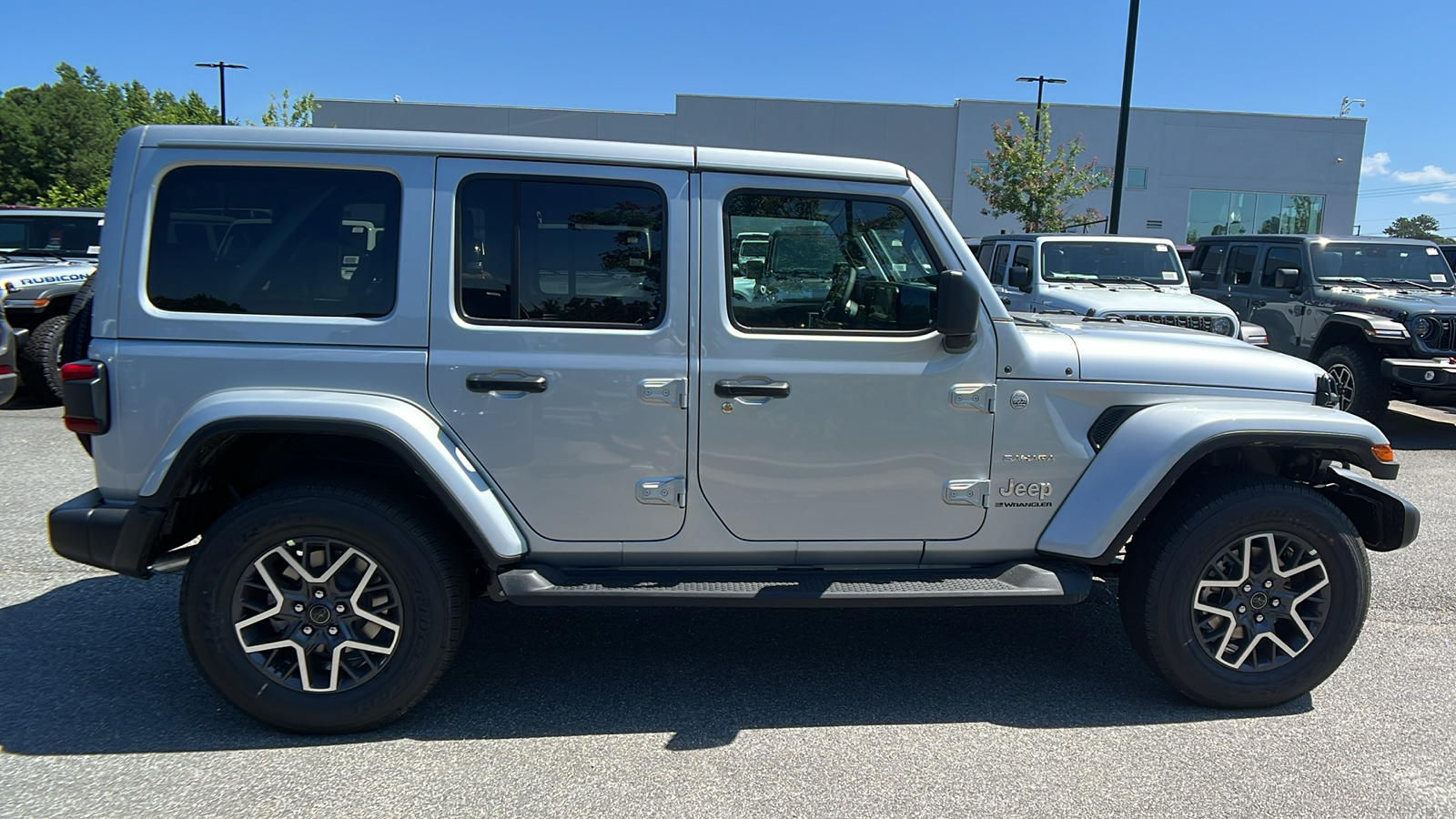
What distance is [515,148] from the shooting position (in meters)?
3.40

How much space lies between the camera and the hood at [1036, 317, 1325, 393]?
11.9 ft

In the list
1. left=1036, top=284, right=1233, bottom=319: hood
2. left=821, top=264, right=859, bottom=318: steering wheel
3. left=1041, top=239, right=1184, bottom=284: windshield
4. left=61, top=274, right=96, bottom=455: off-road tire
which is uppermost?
left=1041, top=239, right=1184, bottom=284: windshield

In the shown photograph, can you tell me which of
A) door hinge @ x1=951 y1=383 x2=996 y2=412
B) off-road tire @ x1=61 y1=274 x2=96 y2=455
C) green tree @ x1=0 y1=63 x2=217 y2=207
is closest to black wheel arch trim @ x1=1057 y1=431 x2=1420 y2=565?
door hinge @ x1=951 y1=383 x2=996 y2=412

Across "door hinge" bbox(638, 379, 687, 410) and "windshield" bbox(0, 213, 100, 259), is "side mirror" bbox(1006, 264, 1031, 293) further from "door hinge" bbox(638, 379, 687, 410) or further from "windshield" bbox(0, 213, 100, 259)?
"windshield" bbox(0, 213, 100, 259)

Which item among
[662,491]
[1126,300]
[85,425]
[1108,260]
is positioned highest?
[1108,260]

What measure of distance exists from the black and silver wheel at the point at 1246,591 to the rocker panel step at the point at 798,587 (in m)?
0.29

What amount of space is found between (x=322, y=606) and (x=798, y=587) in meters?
1.63

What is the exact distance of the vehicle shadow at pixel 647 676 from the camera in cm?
345

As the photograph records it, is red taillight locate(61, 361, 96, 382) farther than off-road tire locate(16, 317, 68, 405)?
No

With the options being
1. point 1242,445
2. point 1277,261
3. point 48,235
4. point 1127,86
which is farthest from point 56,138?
point 1242,445

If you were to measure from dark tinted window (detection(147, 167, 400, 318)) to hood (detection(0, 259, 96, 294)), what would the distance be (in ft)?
22.1

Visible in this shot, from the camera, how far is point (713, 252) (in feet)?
11.4

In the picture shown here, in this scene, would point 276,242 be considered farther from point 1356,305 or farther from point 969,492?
point 1356,305

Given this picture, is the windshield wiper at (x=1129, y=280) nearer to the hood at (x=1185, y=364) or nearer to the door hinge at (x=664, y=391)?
the hood at (x=1185, y=364)
